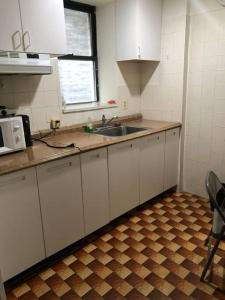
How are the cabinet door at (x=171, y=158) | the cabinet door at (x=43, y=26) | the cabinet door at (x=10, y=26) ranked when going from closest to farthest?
the cabinet door at (x=10, y=26) → the cabinet door at (x=43, y=26) → the cabinet door at (x=171, y=158)

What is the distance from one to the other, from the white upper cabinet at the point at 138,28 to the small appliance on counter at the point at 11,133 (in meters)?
1.46

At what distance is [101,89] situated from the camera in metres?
3.04

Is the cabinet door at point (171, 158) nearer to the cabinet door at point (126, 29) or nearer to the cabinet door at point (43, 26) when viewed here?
the cabinet door at point (126, 29)

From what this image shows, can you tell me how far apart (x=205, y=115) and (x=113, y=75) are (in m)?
1.15

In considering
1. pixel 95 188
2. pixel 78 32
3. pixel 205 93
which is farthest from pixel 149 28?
pixel 95 188

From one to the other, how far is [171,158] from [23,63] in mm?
1899

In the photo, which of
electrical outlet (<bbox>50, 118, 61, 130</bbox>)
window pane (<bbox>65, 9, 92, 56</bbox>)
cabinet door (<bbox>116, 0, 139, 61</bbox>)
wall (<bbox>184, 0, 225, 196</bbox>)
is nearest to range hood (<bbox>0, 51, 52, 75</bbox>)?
electrical outlet (<bbox>50, 118, 61, 130</bbox>)

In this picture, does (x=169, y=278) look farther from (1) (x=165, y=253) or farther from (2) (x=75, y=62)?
(2) (x=75, y=62)

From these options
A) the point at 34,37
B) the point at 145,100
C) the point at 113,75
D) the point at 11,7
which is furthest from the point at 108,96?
the point at 11,7

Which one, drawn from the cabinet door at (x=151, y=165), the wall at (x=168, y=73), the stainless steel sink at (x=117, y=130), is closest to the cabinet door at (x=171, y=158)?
the cabinet door at (x=151, y=165)

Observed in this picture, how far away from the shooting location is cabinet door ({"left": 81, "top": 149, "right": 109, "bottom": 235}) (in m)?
1.96

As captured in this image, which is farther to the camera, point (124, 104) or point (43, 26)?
point (124, 104)

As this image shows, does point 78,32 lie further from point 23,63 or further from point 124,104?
point 23,63

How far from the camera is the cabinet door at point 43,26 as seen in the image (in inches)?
67.6
